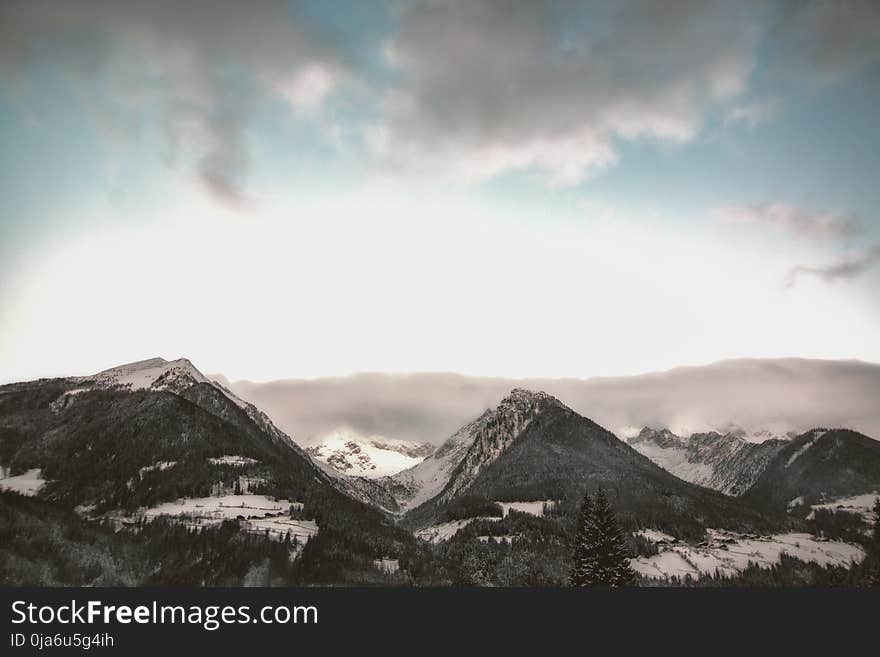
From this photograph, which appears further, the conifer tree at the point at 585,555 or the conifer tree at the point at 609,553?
the conifer tree at the point at 585,555

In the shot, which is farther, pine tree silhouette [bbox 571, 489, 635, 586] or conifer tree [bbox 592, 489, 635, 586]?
pine tree silhouette [bbox 571, 489, 635, 586]

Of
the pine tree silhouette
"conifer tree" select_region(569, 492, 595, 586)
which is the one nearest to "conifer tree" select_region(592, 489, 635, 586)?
the pine tree silhouette

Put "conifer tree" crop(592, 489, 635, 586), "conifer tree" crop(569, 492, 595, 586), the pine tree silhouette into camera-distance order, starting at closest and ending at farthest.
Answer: "conifer tree" crop(592, 489, 635, 586), the pine tree silhouette, "conifer tree" crop(569, 492, 595, 586)

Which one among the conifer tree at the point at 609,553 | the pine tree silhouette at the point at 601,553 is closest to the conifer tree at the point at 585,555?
the pine tree silhouette at the point at 601,553

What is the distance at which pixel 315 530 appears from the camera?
191500mm

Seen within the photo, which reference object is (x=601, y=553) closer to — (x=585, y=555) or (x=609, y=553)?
(x=609, y=553)

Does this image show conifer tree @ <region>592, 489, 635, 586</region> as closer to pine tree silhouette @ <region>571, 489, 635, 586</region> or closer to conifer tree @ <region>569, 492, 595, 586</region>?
pine tree silhouette @ <region>571, 489, 635, 586</region>

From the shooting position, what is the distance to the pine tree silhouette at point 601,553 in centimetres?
7025

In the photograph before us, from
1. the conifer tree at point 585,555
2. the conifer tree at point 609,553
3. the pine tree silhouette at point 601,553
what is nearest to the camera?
the conifer tree at point 609,553

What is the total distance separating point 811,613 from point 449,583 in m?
150

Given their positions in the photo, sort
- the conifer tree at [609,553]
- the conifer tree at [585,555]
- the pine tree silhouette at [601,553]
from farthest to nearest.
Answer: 1. the conifer tree at [585,555]
2. the pine tree silhouette at [601,553]
3. the conifer tree at [609,553]

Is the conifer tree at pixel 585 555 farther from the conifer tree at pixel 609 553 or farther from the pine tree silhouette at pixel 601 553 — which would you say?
the conifer tree at pixel 609 553

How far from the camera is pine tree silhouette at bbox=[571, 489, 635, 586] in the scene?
70250 millimetres

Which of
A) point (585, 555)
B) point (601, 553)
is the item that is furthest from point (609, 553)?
point (585, 555)
